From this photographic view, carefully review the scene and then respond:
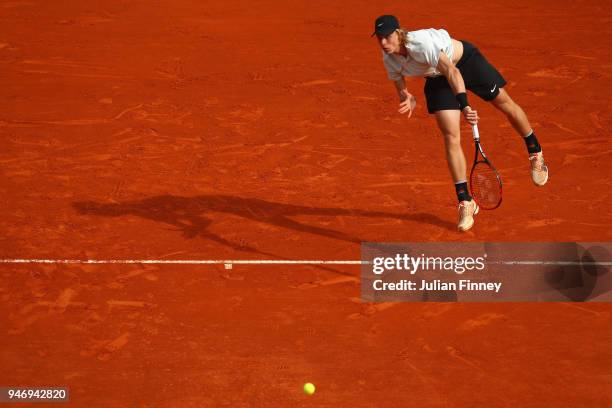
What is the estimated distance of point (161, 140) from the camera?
455 inches

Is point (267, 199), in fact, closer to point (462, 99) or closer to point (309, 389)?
point (462, 99)

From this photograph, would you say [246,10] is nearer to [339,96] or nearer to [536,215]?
[339,96]

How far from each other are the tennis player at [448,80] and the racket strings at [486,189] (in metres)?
0.10

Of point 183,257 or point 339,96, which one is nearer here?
point 183,257

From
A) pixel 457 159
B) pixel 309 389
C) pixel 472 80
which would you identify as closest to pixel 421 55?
pixel 472 80

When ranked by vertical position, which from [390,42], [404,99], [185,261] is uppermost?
[390,42]

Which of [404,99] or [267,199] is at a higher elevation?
[404,99]

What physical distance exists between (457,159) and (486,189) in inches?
17.8

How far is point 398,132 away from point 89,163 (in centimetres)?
365

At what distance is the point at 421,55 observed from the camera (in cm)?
840

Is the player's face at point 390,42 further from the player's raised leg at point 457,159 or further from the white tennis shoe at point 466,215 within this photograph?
the white tennis shoe at point 466,215

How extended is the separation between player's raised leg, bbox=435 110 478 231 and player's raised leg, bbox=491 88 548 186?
54 centimetres

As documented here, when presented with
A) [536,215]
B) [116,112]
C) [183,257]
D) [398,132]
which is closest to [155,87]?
[116,112]

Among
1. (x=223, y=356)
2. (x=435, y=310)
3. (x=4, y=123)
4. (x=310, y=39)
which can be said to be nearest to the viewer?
(x=223, y=356)
